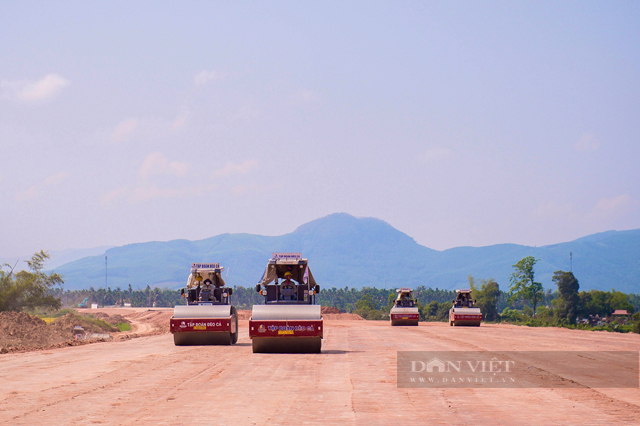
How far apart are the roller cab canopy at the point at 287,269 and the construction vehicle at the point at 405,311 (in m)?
32.0

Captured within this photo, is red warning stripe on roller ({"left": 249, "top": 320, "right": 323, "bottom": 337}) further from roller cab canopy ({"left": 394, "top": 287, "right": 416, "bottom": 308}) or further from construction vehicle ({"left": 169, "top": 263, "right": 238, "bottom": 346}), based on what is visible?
roller cab canopy ({"left": 394, "top": 287, "right": 416, "bottom": 308})

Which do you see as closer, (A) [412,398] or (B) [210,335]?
(A) [412,398]

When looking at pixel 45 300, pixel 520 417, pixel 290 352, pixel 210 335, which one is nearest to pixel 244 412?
pixel 520 417

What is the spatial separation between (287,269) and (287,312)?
9.86ft

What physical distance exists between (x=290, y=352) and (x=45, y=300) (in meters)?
56.1

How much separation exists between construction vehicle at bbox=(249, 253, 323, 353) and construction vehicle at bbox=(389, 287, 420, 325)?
106 feet

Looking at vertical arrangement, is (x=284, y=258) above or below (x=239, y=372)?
above

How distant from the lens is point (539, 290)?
14012 centimetres

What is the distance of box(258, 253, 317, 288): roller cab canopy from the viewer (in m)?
25.8

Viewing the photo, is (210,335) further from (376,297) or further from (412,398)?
(376,297)

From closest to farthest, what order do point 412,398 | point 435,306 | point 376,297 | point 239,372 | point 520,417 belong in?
point 520,417
point 412,398
point 239,372
point 435,306
point 376,297

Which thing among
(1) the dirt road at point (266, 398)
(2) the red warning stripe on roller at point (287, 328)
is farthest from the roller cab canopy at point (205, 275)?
(1) the dirt road at point (266, 398)

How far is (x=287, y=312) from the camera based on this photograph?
78.4ft

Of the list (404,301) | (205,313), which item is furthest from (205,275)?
(404,301)
